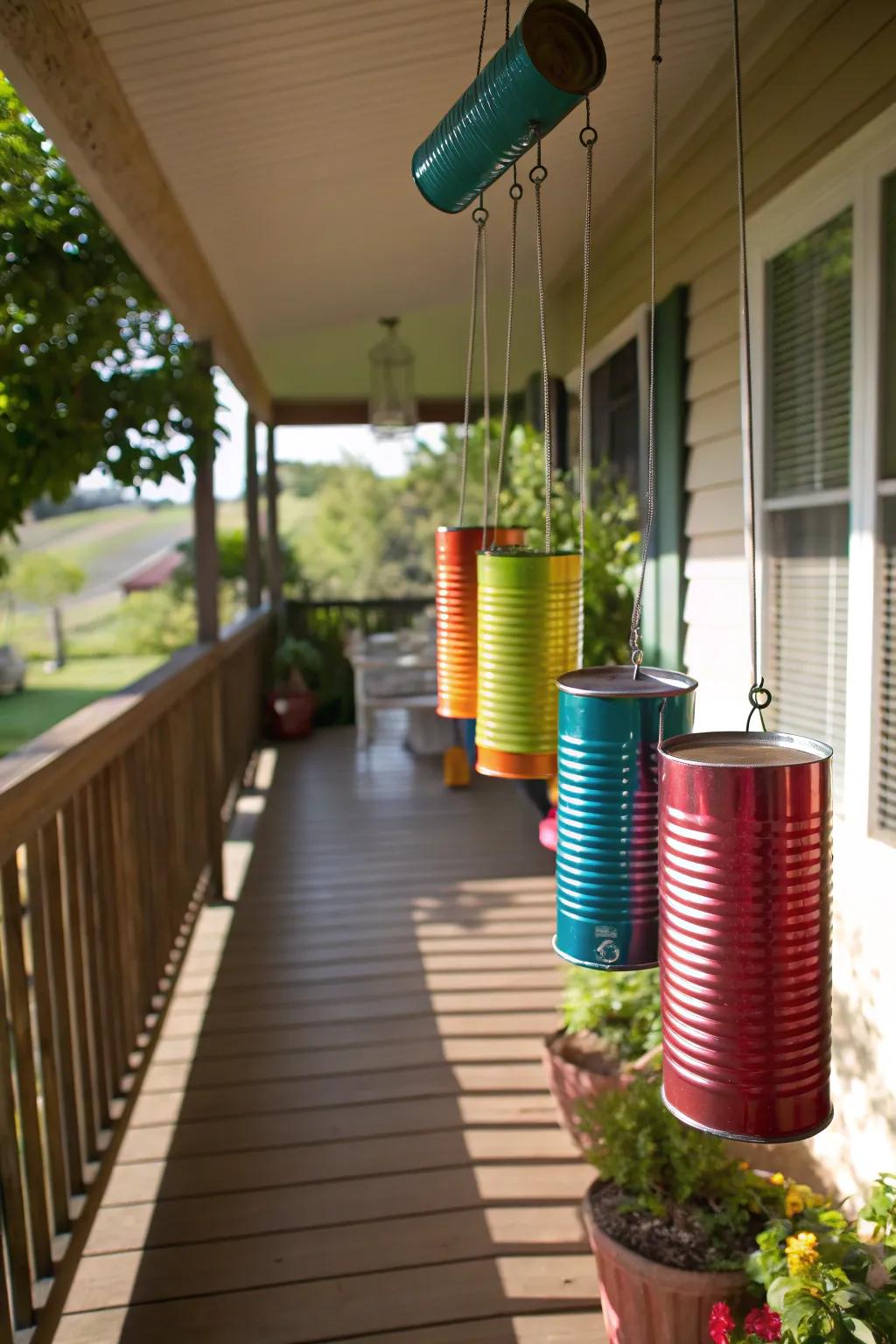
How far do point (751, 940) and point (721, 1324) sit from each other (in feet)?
3.34

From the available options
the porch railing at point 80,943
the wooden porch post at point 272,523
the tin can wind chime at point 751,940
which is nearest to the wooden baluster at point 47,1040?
the porch railing at point 80,943

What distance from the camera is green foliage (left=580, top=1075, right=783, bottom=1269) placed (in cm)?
193

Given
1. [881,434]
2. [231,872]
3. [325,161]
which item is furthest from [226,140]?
[231,872]

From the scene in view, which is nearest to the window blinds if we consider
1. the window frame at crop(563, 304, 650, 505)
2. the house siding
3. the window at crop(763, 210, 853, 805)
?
the window at crop(763, 210, 853, 805)

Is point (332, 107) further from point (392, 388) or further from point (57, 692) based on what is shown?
point (57, 692)

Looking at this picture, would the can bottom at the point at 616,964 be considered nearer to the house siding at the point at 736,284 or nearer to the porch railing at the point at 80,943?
the porch railing at the point at 80,943

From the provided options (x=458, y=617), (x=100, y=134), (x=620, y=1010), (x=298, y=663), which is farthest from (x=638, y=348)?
(x=298, y=663)

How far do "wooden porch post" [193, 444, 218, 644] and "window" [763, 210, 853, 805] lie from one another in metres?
2.21

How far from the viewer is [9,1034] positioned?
1942 millimetres

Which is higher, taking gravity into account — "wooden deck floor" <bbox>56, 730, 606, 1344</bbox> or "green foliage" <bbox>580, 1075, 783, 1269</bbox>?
"green foliage" <bbox>580, 1075, 783, 1269</bbox>

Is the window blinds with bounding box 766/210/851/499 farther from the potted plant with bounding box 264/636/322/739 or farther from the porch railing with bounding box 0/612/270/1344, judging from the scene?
the potted plant with bounding box 264/636/322/739

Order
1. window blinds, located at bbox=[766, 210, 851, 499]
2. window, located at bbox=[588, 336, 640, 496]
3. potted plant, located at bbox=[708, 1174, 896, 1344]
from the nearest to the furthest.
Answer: potted plant, located at bbox=[708, 1174, 896, 1344] < window blinds, located at bbox=[766, 210, 851, 499] < window, located at bbox=[588, 336, 640, 496]

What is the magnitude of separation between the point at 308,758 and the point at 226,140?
16.2 feet

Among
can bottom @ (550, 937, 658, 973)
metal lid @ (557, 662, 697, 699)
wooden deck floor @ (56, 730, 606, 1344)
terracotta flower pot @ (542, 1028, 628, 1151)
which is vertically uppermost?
metal lid @ (557, 662, 697, 699)
